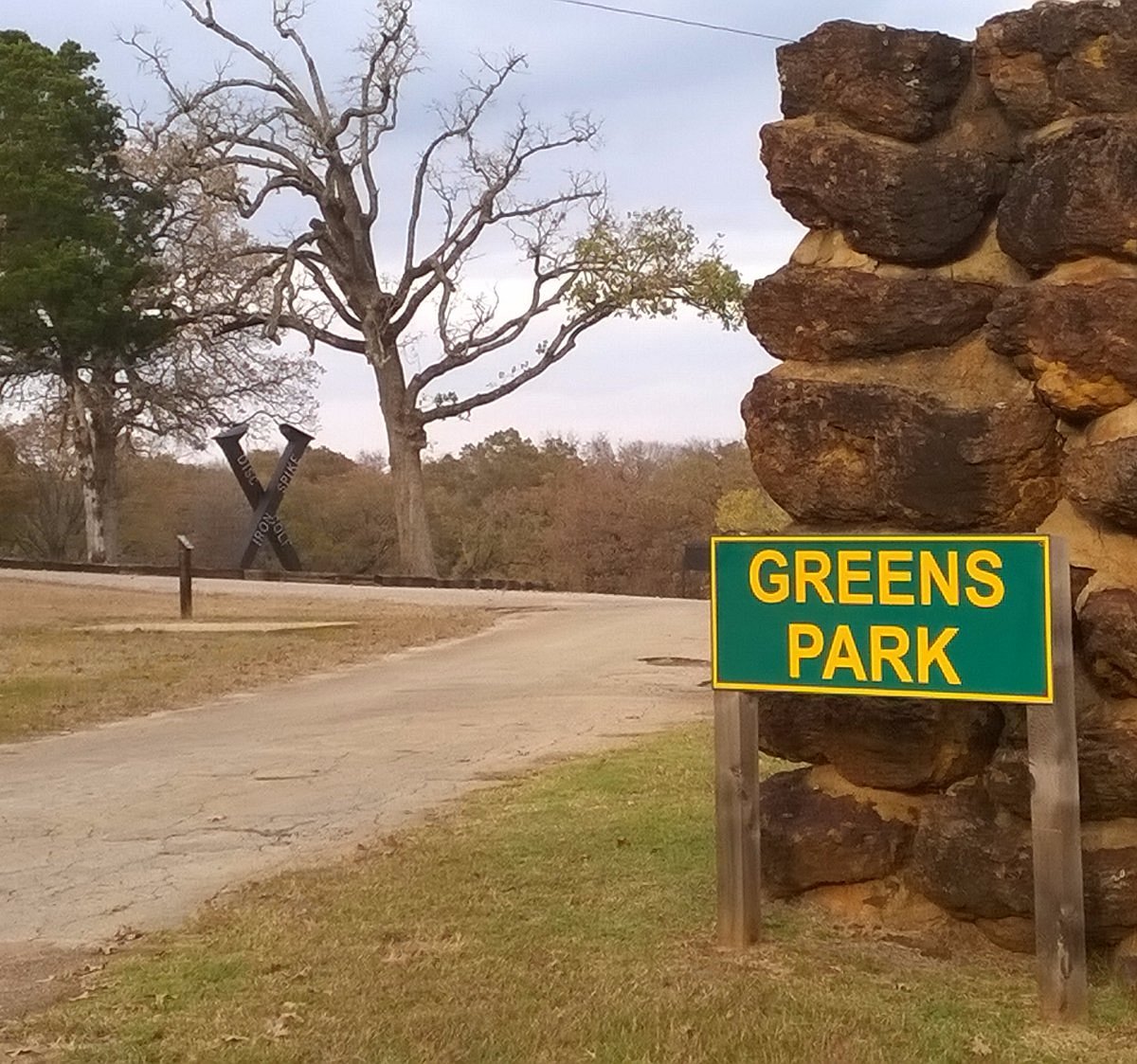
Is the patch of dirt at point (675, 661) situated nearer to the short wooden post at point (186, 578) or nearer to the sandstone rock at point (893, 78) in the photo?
the short wooden post at point (186, 578)

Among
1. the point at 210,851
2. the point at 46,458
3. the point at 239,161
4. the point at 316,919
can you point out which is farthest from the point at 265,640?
the point at 46,458

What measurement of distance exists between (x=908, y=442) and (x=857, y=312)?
51 centimetres

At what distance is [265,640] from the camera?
1728 centimetres

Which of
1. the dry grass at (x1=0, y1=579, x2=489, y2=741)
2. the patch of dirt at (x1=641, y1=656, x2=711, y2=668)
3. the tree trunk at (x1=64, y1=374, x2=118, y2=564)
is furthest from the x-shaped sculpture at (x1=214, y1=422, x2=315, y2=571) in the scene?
the patch of dirt at (x1=641, y1=656, x2=711, y2=668)

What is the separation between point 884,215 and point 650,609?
56.2 feet

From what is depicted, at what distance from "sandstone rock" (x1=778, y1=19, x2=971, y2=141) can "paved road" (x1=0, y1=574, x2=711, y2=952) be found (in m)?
3.78

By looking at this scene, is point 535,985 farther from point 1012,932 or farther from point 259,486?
point 259,486

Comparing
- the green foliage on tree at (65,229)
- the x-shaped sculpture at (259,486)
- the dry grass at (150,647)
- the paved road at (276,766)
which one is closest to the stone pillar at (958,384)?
the paved road at (276,766)

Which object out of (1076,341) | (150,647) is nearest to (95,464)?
(150,647)

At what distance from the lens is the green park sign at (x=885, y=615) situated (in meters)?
4.61

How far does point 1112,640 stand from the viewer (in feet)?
15.7

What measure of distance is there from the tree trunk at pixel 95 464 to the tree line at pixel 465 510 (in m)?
5.18

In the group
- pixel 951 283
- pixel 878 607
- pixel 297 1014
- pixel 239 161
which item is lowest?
pixel 297 1014

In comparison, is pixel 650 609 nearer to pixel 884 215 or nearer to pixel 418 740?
pixel 418 740
